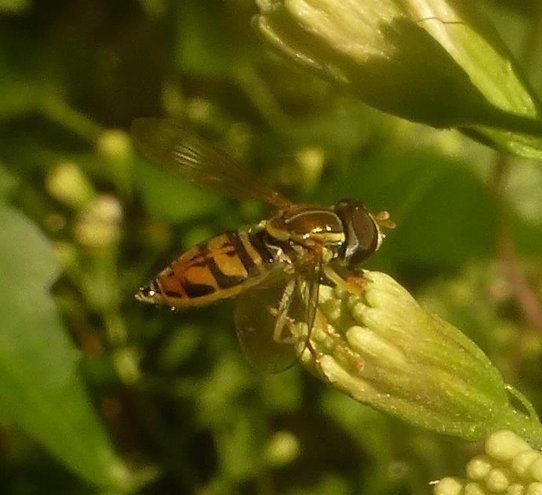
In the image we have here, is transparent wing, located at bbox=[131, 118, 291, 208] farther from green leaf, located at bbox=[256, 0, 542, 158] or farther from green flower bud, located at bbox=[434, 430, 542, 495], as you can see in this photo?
green flower bud, located at bbox=[434, 430, 542, 495]

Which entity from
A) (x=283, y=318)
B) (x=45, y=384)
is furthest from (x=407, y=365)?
(x=45, y=384)

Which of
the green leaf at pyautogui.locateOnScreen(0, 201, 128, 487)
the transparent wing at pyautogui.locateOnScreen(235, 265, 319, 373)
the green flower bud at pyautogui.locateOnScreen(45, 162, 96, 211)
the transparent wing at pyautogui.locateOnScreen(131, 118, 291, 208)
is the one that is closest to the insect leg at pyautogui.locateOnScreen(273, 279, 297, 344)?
the transparent wing at pyautogui.locateOnScreen(235, 265, 319, 373)

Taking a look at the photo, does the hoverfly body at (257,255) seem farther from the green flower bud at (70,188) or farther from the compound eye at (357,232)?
the green flower bud at (70,188)

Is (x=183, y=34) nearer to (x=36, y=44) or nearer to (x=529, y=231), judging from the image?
(x=36, y=44)

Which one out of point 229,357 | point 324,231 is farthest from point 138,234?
point 324,231

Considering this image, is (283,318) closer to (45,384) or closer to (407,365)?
(407,365)

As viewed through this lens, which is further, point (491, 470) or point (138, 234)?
point (138, 234)

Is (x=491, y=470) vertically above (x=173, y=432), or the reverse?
(x=491, y=470)
